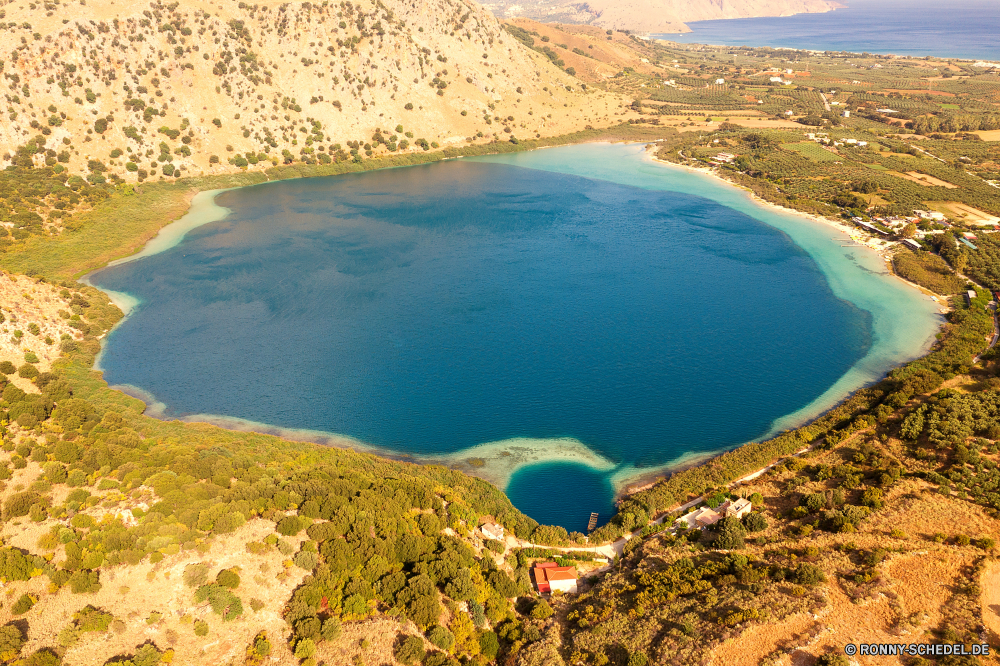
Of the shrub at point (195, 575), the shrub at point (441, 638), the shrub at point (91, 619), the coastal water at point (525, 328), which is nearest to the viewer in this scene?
the shrub at point (91, 619)

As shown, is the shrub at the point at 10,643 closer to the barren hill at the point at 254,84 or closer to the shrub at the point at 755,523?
the shrub at the point at 755,523

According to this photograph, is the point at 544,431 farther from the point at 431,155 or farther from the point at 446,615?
the point at 431,155

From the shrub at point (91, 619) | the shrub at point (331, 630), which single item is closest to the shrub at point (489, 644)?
the shrub at point (331, 630)

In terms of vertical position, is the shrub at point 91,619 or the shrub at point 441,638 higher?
the shrub at point 91,619

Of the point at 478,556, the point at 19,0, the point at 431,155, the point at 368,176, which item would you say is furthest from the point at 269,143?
the point at 478,556

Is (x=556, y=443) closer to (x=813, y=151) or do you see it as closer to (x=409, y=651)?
(x=409, y=651)

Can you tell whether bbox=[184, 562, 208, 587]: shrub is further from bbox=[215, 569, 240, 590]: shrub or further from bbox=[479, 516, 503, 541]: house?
bbox=[479, 516, 503, 541]: house

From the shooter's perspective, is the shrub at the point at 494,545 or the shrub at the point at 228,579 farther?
the shrub at the point at 494,545
